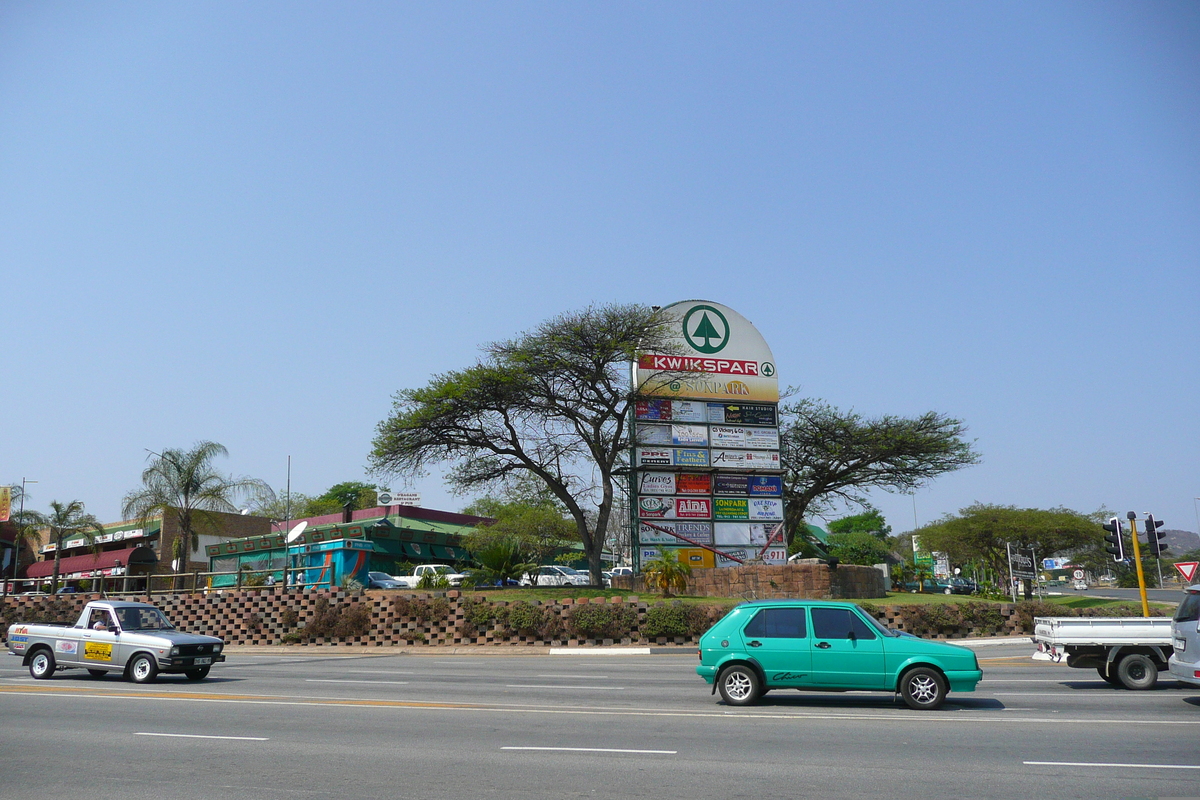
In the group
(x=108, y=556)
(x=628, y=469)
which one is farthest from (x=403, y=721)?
(x=108, y=556)

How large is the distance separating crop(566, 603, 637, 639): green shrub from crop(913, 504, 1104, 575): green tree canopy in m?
40.7

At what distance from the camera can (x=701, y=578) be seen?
37.9 m

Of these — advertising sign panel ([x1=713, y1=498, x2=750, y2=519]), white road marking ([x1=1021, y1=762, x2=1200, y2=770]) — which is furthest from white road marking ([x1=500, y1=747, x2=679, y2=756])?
advertising sign panel ([x1=713, y1=498, x2=750, y2=519])

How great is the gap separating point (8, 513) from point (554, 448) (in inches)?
1813

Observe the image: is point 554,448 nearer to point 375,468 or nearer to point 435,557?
point 375,468

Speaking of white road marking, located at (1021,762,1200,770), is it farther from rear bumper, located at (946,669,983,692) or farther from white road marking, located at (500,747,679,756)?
rear bumper, located at (946,669,983,692)

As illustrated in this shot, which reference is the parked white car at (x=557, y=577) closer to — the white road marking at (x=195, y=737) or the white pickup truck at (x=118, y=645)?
the white pickup truck at (x=118, y=645)

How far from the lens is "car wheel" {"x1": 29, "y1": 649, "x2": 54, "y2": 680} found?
20.0 m

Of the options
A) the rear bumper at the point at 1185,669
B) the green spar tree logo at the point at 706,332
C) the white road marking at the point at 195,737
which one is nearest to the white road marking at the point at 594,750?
the white road marking at the point at 195,737

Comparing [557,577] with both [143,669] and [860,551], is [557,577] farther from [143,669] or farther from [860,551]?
[860,551]

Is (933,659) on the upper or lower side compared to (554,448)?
lower

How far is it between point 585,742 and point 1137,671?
10.7m

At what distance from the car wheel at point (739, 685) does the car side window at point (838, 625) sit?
119 centimetres

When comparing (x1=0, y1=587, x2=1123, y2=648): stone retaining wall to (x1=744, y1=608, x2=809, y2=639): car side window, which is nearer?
(x1=744, y1=608, x2=809, y2=639): car side window
